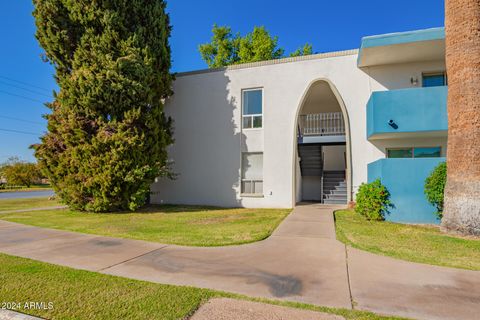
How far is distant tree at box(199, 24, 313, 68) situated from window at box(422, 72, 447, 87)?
592 inches

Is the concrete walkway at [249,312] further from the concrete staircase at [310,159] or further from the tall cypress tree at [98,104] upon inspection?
the concrete staircase at [310,159]

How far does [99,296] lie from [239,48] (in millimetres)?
24926

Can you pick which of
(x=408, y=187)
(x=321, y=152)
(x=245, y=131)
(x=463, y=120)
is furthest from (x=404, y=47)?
(x=245, y=131)

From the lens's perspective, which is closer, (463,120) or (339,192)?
(463,120)

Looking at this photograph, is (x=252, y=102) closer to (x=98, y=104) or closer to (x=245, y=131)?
(x=245, y=131)

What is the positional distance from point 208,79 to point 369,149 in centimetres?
830

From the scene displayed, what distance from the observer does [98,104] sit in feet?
34.0

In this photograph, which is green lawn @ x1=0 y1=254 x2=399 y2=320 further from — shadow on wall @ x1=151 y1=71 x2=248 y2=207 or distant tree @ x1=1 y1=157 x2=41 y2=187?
distant tree @ x1=1 y1=157 x2=41 y2=187

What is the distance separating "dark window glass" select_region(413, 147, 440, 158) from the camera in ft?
33.9

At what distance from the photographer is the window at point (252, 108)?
12594mm

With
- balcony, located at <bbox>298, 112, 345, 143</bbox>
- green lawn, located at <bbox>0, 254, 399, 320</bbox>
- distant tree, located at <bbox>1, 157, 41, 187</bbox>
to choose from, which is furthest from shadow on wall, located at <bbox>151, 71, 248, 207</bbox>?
distant tree, located at <bbox>1, 157, 41, 187</bbox>

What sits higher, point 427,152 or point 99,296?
point 427,152

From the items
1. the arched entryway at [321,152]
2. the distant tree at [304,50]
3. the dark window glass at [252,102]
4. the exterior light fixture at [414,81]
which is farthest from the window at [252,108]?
the distant tree at [304,50]

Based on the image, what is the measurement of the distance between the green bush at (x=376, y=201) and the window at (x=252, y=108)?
18.8ft
